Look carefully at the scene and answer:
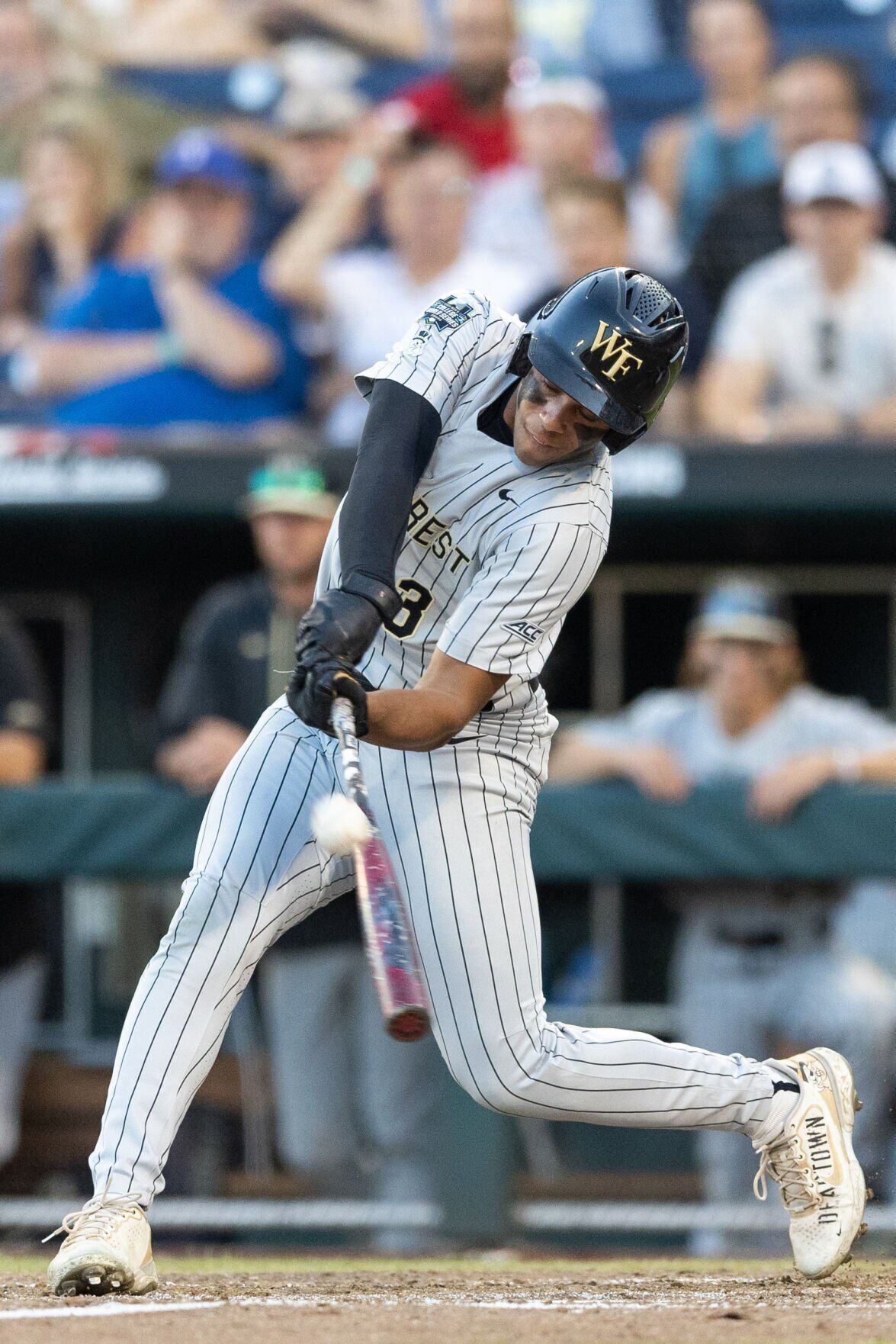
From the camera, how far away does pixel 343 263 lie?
22.6 ft

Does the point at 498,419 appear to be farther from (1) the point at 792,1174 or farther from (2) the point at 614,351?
(1) the point at 792,1174

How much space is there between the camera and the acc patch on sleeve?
2.87m

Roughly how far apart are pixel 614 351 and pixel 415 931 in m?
0.97

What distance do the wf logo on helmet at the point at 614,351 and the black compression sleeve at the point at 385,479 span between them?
0.96 ft

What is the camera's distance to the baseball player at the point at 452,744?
2.86m

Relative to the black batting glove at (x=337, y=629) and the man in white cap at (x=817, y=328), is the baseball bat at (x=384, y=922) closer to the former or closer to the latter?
the black batting glove at (x=337, y=629)

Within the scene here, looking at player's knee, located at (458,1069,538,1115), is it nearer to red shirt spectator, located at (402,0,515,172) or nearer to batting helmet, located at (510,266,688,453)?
batting helmet, located at (510,266,688,453)

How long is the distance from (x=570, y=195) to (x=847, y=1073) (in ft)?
12.9

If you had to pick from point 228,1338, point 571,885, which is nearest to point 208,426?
point 571,885

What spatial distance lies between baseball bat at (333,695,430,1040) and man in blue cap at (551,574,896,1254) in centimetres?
224

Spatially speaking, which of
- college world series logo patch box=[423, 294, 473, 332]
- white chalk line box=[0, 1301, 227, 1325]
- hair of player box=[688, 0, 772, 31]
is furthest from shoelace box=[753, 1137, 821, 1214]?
hair of player box=[688, 0, 772, 31]

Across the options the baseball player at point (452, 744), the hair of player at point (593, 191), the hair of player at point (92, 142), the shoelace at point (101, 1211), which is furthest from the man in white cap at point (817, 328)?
the shoelace at point (101, 1211)

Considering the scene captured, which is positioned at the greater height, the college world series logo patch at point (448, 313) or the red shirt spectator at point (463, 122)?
the red shirt spectator at point (463, 122)

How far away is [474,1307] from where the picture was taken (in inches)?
116
